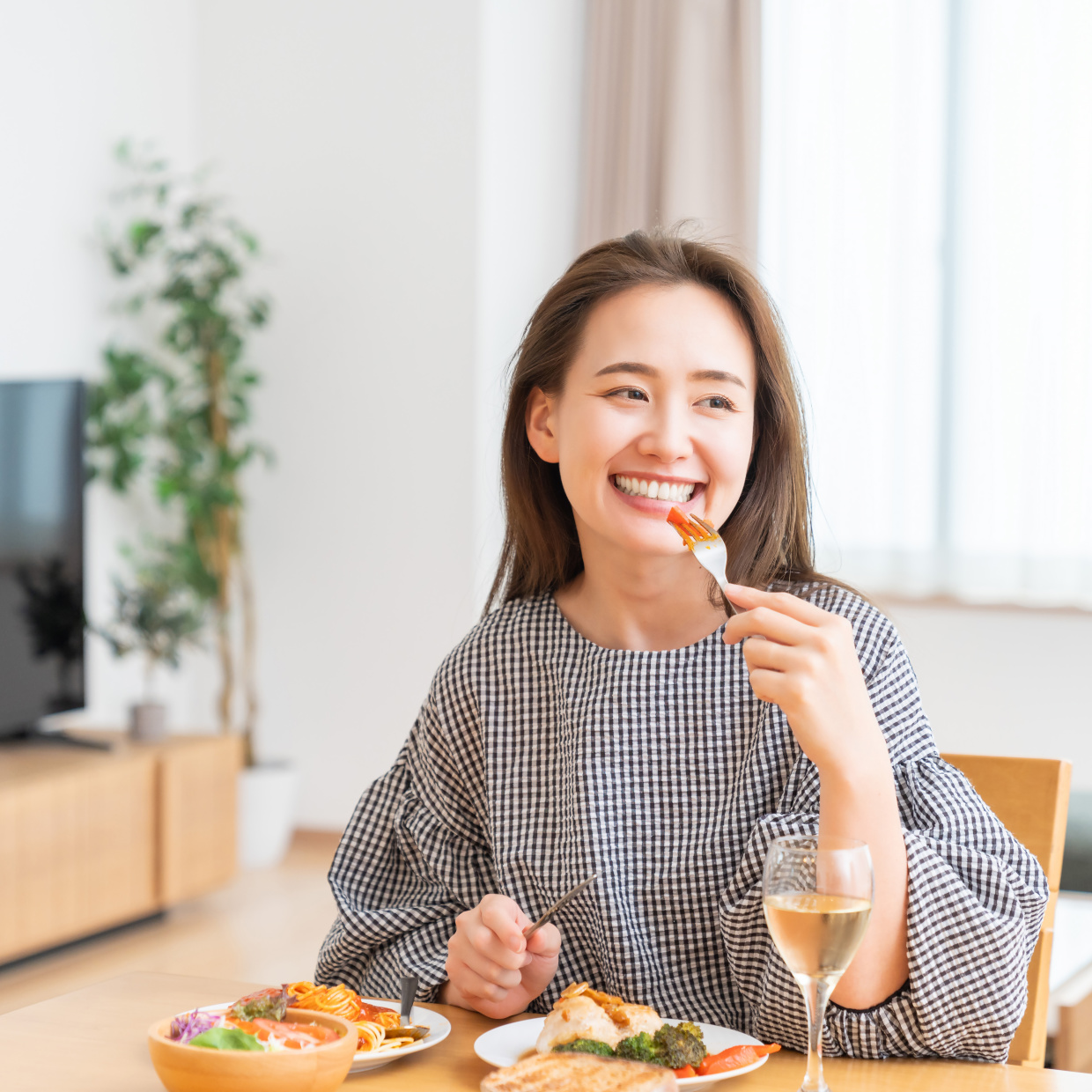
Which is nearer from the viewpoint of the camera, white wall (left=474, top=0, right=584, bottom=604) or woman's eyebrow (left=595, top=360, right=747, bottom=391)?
woman's eyebrow (left=595, top=360, right=747, bottom=391)

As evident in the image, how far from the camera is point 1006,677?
427cm

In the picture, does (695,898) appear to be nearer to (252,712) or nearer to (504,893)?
(504,893)

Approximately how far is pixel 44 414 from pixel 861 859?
10.7ft

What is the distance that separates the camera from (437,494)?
446 cm

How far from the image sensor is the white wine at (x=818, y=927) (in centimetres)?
77

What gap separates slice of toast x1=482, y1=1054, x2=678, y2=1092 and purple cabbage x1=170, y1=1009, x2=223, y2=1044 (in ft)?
0.55

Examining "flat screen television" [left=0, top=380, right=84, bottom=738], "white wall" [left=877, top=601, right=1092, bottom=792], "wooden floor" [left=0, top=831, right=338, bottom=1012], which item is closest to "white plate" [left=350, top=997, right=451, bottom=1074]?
"wooden floor" [left=0, top=831, right=338, bottom=1012]

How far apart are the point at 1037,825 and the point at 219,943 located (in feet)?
9.41

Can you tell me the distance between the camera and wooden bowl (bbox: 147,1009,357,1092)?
2.54ft

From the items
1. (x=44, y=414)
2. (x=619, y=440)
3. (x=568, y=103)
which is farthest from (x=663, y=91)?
(x=619, y=440)

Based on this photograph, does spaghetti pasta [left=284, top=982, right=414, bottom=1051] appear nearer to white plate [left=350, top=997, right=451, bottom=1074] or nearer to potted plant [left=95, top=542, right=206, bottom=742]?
white plate [left=350, top=997, right=451, bottom=1074]

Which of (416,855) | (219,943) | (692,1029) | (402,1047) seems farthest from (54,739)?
(692,1029)

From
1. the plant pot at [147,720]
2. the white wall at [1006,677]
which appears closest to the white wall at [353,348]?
the plant pot at [147,720]

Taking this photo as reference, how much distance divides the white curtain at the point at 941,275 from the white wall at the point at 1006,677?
85 mm
